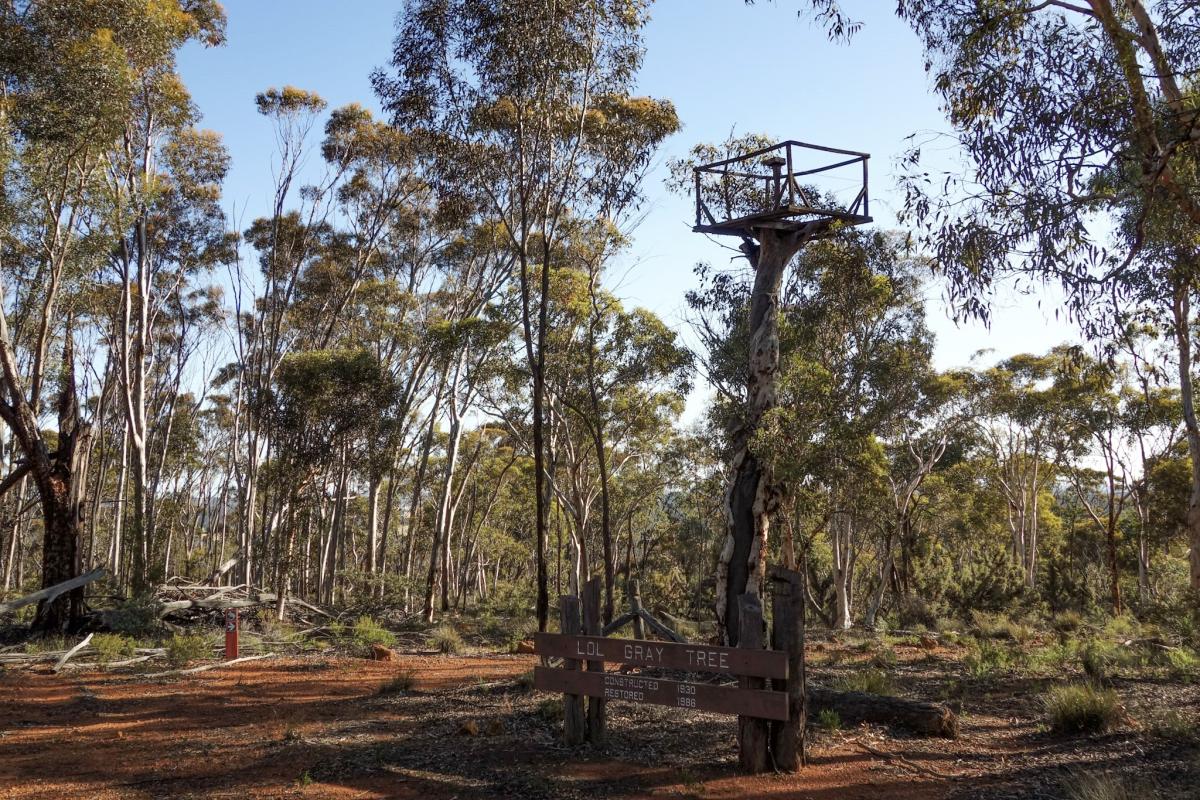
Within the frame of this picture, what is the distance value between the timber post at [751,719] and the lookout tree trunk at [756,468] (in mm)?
5122

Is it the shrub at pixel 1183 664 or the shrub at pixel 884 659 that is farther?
the shrub at pixel 884 659

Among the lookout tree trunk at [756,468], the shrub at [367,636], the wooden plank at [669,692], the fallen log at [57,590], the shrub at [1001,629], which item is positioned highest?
the lookout tree trunk at [756,468]

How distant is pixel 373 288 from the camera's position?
26.7 metres

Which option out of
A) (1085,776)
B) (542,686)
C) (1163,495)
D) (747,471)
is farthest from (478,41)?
(1163,495)

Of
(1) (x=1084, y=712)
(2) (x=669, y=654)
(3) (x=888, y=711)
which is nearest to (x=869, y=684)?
(3) (x=888, y=711)

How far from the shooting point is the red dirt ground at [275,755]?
626 cm

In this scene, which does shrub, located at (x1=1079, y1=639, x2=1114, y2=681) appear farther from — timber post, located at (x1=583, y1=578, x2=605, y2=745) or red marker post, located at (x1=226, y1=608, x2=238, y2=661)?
red marker post, located at (x1=226, y1=608, x2=238, y2=661)

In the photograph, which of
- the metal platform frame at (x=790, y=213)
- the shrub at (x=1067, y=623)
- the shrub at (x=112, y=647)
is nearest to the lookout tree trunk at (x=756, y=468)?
the metal platform frame at (x=790, y=213)

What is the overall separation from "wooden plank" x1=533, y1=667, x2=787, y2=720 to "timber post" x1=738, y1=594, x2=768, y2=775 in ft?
0.46

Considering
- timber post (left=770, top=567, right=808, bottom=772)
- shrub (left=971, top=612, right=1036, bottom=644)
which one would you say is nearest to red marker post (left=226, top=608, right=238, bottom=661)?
timber post (left=770, top=567, right=808, bottom=772)

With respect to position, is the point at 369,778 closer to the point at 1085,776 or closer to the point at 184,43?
the point at 1085,776

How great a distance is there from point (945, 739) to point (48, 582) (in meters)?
13.4

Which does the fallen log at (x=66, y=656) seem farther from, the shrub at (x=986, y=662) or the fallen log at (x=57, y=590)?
the shrub at (x=986, y=662)

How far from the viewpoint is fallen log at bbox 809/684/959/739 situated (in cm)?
806
